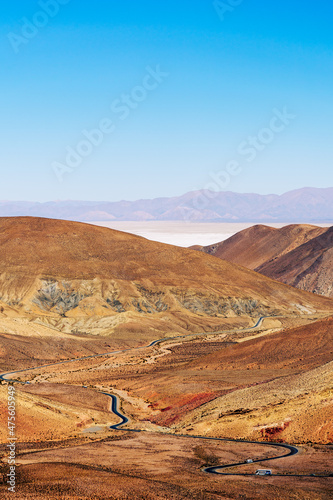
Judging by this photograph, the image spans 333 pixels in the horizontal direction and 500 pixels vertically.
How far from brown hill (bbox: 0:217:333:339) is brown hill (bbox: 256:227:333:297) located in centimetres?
2158

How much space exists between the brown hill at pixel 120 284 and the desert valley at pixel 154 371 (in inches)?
15.2

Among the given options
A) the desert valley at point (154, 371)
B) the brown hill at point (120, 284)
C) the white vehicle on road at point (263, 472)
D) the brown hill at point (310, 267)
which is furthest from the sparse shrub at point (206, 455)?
the brown hill at point (310, 267)

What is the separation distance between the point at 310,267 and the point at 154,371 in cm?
11401

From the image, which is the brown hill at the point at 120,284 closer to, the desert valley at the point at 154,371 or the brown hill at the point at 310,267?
the desert valley at the point at 154,371

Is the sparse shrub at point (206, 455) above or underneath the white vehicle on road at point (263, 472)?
underneath

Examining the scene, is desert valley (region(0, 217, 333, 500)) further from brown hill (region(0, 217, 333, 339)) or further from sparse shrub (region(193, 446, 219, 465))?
brown hill (region(0, 217, 333, 339))

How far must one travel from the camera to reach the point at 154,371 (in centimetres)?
7300

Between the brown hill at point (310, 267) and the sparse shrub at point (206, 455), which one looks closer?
the sparse shrub at point (206, 455)

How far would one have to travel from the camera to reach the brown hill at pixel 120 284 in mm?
118375

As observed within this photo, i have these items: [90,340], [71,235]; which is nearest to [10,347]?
[90,340]

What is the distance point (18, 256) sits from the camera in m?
138

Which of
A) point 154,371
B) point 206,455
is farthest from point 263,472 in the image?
point 154,371

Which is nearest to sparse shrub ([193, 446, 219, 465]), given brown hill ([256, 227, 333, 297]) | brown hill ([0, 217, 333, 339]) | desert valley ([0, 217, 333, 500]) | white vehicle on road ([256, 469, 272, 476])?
desert valley ([0, 217, 333, 500])

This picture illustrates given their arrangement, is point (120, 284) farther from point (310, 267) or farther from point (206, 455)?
point (206, 455)
